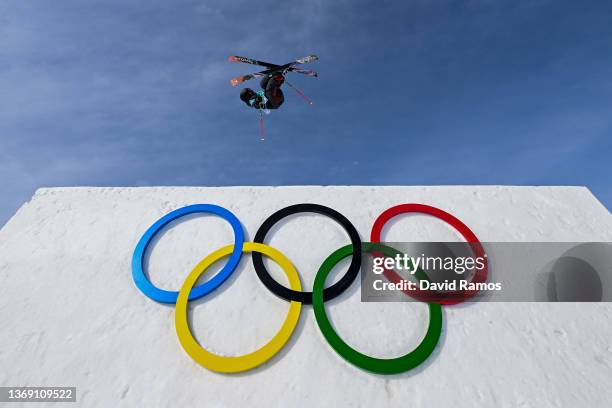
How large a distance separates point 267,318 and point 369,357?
1006 millimetres

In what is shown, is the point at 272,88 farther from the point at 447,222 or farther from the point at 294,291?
the point at 294,291

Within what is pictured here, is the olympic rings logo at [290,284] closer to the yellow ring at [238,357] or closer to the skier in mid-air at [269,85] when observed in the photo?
the yellow ring at [238,357]

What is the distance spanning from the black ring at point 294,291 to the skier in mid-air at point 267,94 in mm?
3757

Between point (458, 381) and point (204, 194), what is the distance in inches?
137

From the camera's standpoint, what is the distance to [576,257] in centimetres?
371

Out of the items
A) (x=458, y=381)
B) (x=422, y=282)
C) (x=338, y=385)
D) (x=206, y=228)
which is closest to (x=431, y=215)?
(x=422, y=282)

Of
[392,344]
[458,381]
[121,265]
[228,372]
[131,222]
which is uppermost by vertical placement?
[131,222]

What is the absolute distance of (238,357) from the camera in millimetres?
2742

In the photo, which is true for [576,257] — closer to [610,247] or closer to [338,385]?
[610,247]

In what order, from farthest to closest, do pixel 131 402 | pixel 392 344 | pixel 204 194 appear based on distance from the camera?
pixel 204 194 < pixel 392 344 < pixel 131 402

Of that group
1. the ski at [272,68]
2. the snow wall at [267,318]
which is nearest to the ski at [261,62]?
the ski at [272,68]

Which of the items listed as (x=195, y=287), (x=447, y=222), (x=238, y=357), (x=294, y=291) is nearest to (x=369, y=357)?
(x=294, y=291)

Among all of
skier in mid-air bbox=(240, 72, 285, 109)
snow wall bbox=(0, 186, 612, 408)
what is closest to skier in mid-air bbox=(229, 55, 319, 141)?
skier in mid-air bbox=(240, 72, 285, 109)

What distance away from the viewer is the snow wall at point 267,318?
2.63 meters
